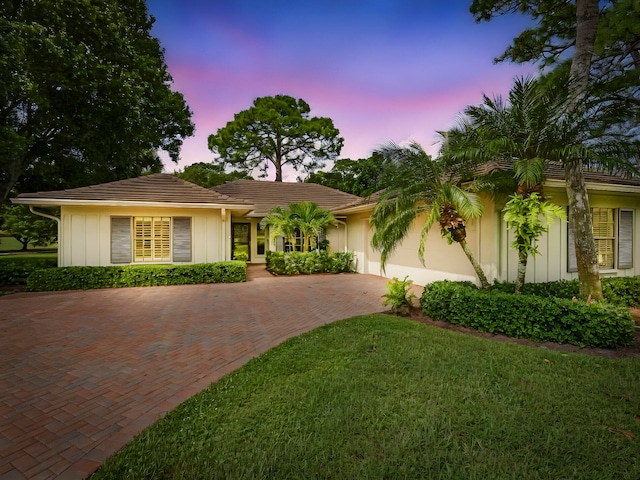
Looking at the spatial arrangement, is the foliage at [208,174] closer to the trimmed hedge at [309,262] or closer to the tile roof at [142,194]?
the tile roof at [142,194]

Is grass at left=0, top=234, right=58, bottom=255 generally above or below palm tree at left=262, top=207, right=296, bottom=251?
below

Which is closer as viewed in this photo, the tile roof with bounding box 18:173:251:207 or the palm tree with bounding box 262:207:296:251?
the tile roof with bounding box 18:173:251:207

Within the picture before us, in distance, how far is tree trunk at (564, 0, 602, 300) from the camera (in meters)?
6.18

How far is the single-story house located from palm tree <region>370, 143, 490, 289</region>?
1789mm

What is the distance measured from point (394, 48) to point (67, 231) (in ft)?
43.3

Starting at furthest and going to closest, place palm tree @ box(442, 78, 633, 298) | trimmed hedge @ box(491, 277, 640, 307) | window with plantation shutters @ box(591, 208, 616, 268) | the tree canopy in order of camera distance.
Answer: the tree canopy
window with plantation shutters @ box(591, 208, 616, 268)
trimmed hedge @ box(491, 277, 640, 307)
palm tree @ box(442, 78, 633, 298)

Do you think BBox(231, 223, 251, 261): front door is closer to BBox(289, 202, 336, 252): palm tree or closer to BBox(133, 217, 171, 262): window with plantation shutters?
BBox(289, 202, 336, 252): palm tree

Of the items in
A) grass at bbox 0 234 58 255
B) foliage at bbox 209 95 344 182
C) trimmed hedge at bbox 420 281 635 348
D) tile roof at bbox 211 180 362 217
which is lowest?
trimmed hedge at bbox 420 281 635 348

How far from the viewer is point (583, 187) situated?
6340 mm

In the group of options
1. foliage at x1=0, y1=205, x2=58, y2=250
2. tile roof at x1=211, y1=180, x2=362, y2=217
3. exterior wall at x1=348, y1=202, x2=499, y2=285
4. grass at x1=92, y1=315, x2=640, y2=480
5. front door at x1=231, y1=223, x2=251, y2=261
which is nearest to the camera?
grass at x1=92, y1=315, x2=640, y2=480

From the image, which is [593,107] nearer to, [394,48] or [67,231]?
[394,48]

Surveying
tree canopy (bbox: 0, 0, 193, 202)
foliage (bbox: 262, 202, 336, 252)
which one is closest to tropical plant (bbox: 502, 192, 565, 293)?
foliage (bbox: 262, 202, 336, 252)

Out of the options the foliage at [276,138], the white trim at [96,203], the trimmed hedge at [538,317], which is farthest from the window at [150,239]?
the foliage at [276,138]

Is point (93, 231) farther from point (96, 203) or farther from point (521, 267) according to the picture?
point (521, 267)
